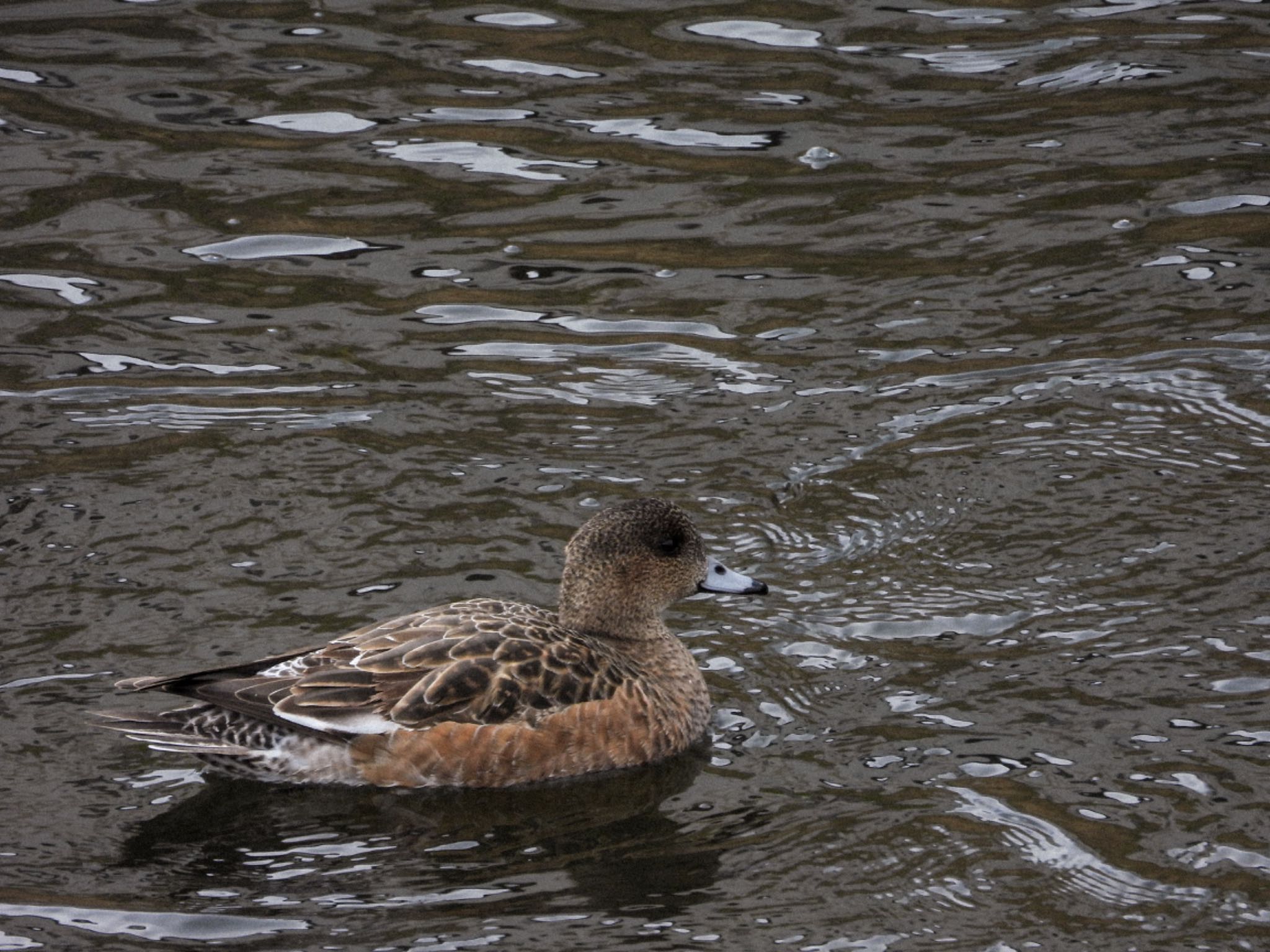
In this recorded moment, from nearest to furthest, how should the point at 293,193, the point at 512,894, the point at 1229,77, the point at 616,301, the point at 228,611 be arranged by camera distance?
the point at 512,894
the point at 228,611
the point at 616,301
the point at 293,193
the point at 1229,77

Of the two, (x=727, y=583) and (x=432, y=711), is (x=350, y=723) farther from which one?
(x=727, y=583)

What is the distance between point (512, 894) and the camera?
5.95 meters

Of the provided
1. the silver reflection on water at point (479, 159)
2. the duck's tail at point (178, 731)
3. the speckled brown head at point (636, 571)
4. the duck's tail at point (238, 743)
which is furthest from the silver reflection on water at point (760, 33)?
the duck's tail at point (178, 731)

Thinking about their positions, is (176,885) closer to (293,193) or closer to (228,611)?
(228,611)

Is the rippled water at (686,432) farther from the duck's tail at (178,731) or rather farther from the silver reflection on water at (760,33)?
the duck's tail at (178,731)

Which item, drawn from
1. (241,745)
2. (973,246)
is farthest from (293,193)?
(241,745)

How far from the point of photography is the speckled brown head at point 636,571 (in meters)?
7.44

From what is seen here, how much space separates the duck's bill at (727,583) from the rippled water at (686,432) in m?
0.26

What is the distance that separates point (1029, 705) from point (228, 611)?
3.22m

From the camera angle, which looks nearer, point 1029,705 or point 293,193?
point 1029,705

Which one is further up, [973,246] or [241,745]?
[973,246]

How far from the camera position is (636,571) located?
24.5 feet

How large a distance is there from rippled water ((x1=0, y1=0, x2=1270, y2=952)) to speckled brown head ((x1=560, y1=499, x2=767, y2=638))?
36cm

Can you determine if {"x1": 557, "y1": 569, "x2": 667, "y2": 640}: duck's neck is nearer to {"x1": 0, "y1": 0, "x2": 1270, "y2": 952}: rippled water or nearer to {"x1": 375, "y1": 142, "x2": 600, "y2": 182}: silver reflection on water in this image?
{"x1": 0, "y1": 0, "x2": 1270, "y2": 952}: rippled water
